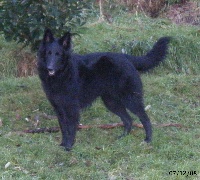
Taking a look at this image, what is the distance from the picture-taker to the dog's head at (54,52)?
231 inches

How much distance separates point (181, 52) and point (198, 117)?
9.21 ft

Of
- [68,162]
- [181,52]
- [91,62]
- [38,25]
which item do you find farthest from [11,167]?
[181,52]

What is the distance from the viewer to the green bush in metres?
6.82

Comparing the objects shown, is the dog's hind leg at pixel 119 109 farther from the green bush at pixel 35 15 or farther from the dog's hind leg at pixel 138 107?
the green bush at pixel 35 15

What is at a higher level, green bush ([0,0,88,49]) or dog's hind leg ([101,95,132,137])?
green bush ([0,0,88,49])

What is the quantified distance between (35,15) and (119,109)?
5.49ft

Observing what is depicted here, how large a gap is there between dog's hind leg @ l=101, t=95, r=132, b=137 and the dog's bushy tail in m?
0.53

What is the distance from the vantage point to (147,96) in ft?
27.0

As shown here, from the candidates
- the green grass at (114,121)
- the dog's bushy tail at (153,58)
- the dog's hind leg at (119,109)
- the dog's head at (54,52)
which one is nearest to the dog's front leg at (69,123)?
the green grass at (114,121)

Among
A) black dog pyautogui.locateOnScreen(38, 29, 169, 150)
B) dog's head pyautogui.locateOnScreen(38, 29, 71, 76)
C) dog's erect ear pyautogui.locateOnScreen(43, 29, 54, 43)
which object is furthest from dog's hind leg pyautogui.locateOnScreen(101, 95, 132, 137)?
dog's erect ear pyautogui.locateOnScreen(43, 29, 54, 43)

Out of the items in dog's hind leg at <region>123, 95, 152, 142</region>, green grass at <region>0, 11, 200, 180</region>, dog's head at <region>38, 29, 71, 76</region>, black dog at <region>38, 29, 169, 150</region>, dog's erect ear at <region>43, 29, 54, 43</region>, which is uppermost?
dog's erect ear at <region>43, 29, 54, 43</region>

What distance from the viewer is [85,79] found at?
6.36 meters

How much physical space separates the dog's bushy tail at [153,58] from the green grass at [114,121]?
85cm

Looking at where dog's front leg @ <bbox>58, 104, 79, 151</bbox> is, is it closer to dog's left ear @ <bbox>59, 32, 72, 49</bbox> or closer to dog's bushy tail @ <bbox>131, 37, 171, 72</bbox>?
dog's left ear @ <bbox>59, 32, 72, 49</bbox>
